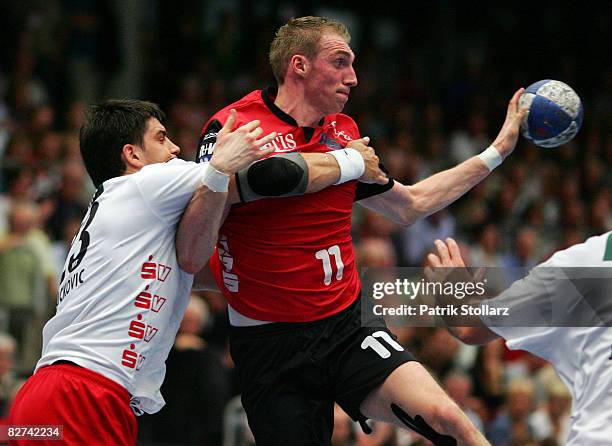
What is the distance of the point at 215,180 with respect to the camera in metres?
5.54

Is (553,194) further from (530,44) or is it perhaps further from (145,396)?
(145,396)

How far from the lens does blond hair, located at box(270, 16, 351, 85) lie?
20.9 ft

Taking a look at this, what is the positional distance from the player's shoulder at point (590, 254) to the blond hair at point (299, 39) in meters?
1.81

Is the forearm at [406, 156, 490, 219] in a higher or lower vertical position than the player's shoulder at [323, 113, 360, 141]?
lower

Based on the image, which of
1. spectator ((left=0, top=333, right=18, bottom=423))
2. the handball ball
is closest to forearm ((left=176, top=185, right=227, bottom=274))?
the handball ball

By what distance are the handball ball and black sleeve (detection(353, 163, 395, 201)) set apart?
3.09 ft

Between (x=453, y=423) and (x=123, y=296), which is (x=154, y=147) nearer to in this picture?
(x=123, y=296)

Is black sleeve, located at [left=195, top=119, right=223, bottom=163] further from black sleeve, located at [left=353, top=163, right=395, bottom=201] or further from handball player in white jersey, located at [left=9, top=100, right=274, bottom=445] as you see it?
black sleeve, located at [left=353, top=163, right=395, bottom=201]

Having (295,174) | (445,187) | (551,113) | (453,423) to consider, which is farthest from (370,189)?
(453,423)

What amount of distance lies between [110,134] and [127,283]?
2.72ft

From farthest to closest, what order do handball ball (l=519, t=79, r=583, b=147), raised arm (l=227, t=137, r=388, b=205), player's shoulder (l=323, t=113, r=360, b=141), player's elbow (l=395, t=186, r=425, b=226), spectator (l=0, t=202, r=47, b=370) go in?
spectator (l=0, t=202, r=47, b=370) < player's elbow (l=395, t=186, r=425, b=226) < handball ball (l=519, t=79, r=583, b=147) < player's shoulder (l=323, t=113, r=360, b=141) < raised arm (l=227, t=137, r=388, b=205)

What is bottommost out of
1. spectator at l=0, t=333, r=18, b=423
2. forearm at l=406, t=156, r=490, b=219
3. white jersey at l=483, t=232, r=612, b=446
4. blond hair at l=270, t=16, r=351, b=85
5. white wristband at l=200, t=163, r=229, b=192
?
spectator at l=0, t=333, r=18, b=423

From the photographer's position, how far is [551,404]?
11453 millimetres

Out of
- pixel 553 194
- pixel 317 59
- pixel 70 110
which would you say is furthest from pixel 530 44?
pixel 317 59
